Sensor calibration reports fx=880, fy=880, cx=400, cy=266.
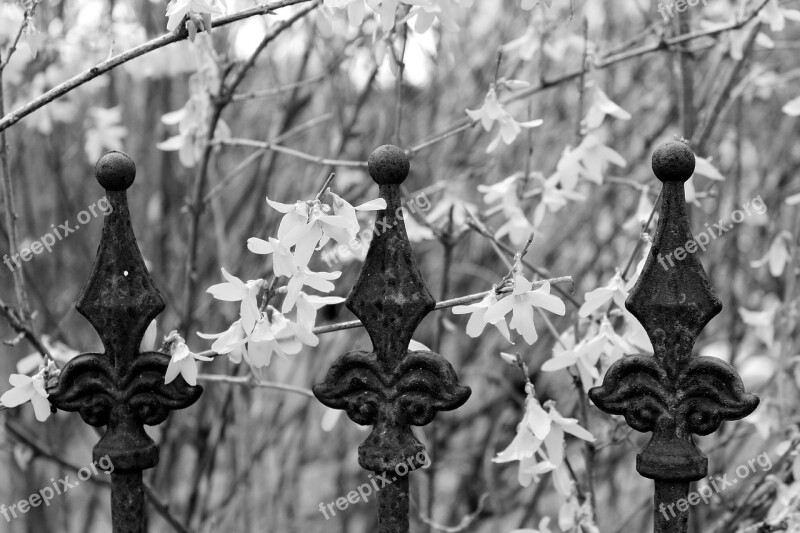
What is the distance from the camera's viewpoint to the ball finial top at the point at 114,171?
1.34 meters

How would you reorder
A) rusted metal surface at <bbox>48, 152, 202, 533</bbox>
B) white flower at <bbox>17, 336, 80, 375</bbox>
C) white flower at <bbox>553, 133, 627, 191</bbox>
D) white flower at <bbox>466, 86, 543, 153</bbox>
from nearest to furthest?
rusted metal surface at <bbox>48, 152, 202, 533</bbox>, white flower at <bbox>466, 86, 543, 153</bbox>, white flower at <bbox>553, 133, 627, 191</bbox>, white flower at <bbox>17, 336, 80, 375</bbox>

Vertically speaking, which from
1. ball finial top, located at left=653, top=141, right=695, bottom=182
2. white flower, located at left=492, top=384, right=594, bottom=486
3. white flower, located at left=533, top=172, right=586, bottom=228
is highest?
white flower, located at left=533, top=172, right=586, bottom=228

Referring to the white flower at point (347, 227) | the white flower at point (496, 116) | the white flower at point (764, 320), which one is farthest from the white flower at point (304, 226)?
the white flower at point (764, 320)

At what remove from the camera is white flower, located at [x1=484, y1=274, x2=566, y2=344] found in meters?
1.27

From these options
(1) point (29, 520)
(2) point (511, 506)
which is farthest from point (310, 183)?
(1) point (29, 520)

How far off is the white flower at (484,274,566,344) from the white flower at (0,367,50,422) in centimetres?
69

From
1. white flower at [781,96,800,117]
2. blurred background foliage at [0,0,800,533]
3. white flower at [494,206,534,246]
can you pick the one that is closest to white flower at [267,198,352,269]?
white flower at [494,206,534,246]

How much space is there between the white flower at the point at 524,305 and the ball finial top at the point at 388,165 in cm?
23

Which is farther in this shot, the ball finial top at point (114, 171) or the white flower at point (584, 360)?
the white flower at point (584, 360)

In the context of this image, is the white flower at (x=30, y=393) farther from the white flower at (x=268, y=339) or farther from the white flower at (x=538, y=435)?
the white flower at (x=538, y=435)

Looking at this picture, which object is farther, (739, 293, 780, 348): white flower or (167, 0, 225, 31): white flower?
(739, 293, 780, 348): white flower

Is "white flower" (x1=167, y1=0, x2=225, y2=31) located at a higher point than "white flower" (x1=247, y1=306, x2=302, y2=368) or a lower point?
higher

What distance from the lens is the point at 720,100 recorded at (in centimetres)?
212

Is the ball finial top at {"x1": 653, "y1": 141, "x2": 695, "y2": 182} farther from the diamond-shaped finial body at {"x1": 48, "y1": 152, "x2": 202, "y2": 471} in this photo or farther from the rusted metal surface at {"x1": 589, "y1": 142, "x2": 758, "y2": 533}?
the diamond-shaped finial body at {"x1": 48, "y1": 152, "x2": 202, "y2": 471}
